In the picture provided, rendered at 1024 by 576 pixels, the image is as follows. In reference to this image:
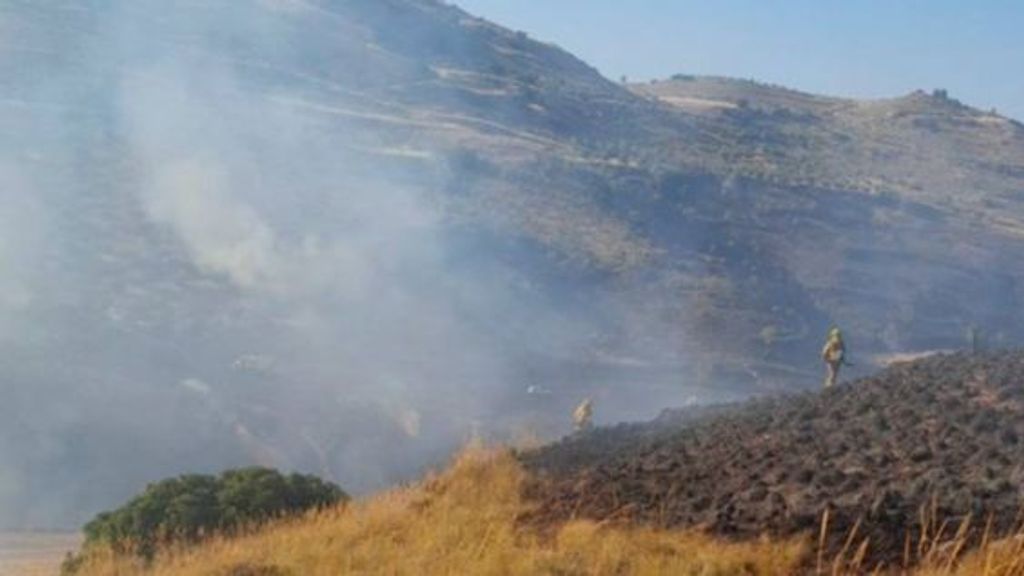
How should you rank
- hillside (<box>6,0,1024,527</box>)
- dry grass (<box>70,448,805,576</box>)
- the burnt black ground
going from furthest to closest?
hillside (<box>6,0,1024,527</box>) < the burnt black ground < dry grass (<box>70,448,805,576</box>)

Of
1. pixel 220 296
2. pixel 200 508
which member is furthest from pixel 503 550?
pixel 220 296

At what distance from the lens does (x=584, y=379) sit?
3306 centimetres

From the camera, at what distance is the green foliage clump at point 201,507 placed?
1102 centimetres

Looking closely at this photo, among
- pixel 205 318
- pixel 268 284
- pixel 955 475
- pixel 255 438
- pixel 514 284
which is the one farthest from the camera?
pixel 514 284

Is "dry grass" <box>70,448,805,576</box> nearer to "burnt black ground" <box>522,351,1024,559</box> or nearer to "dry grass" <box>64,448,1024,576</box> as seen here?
"dry grass" <box>64,448,1024,576</box>

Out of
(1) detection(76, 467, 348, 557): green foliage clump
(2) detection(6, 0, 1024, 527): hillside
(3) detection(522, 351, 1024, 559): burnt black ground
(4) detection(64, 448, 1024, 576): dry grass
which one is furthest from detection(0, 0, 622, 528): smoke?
(4) detection(64, 448, 1024, 576): dry grass

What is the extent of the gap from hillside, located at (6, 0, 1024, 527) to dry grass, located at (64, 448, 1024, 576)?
14168 mm

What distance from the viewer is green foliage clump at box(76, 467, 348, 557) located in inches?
434

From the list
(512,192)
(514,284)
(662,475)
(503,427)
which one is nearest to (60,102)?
(512,192)

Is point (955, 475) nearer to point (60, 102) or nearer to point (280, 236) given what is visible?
point (280, 236)

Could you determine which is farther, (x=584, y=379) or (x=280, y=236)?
(x=280, y=236)

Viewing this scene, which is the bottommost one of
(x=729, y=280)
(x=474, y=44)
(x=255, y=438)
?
(x=255, y=438)

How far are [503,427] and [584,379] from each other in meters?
6.07

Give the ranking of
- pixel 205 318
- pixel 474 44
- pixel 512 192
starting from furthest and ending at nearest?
pixel 474 44 < pixel 512 192 < pixel 205 318
